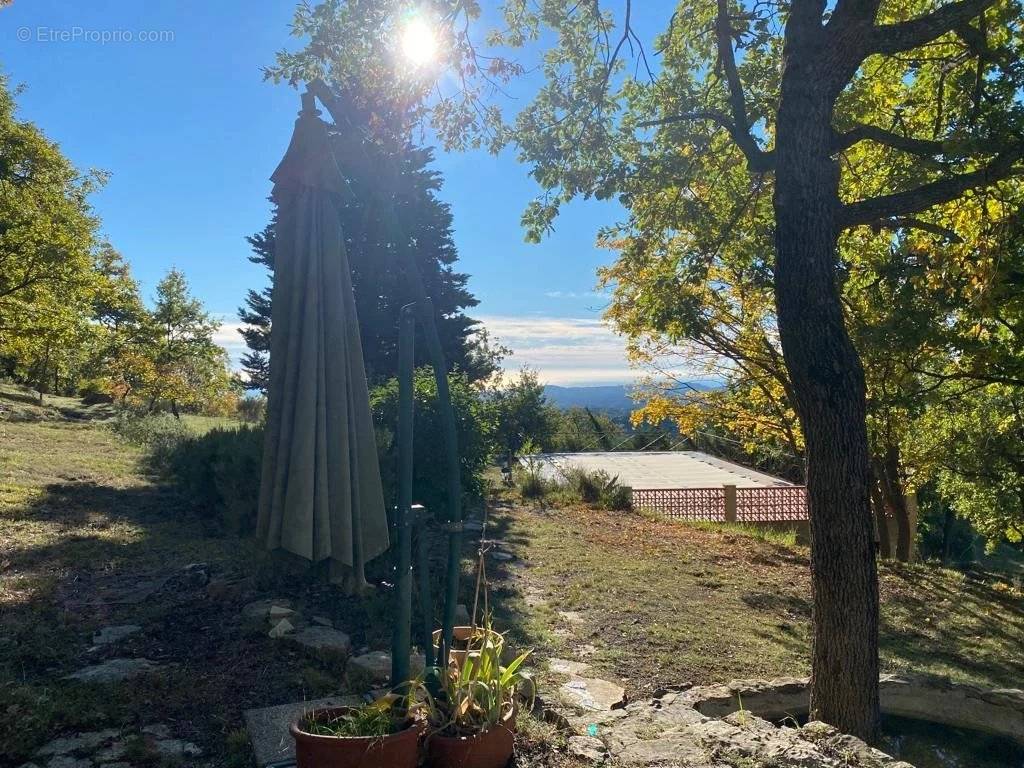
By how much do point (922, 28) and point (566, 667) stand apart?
4.64m

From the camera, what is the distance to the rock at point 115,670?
3764 mm

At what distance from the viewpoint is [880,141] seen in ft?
15.5

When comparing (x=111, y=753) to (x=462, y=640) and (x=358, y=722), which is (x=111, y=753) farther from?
(x=462, y=640)

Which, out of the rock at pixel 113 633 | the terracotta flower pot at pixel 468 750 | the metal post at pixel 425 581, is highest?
the metal post at pixel 425 581

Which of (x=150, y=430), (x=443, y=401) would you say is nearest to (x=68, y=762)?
(x=443, y=401)

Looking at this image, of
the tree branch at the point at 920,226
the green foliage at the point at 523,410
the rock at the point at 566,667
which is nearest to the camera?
the rock at the point at 566,667

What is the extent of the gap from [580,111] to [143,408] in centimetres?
1647

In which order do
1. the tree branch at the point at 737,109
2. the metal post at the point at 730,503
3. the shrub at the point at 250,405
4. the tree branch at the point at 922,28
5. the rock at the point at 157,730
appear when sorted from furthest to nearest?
the shrub at the point at 250,405 < the metal post at the point at 730,503 < the tree branch at the point at 737,109 < the tree branch at the point at 922,28 < the rock at the point at 157,730

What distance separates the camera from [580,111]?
262 inches

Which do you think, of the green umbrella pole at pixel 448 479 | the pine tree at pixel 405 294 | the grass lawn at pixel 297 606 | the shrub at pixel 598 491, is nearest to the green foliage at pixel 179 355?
the pine tree at pixel 405 294

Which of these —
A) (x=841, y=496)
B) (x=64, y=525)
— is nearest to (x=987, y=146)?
(x=841, y=496)

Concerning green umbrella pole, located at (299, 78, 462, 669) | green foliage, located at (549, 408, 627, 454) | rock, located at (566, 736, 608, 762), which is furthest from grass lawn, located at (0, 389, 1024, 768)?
green foliage, located at (549, 408, 627, 454)

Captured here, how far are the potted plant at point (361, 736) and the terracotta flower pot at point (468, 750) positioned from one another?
97 millimetres

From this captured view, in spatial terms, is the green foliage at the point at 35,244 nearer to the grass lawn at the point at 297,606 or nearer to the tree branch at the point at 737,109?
the grass lawn at the point at 297,606
